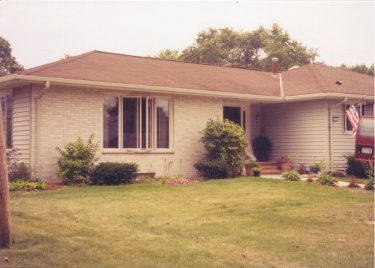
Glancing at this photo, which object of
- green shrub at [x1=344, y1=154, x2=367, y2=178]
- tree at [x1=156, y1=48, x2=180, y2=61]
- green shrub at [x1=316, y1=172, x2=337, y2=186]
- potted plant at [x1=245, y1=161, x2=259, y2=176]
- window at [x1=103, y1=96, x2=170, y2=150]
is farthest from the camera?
tree at [x1=156, y1=48, x2=180, y2=61]

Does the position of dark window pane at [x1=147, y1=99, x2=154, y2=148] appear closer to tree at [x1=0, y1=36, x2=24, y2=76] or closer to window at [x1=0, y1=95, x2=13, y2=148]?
window at [x1=0, y1=95, x2=13, y2=148]

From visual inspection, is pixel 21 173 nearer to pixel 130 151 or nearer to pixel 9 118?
pixel 9 118

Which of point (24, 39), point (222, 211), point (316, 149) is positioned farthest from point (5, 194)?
point (316, 149)

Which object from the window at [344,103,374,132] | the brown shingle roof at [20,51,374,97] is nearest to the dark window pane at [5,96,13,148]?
the brown shingle roof at [20,51,374,97]

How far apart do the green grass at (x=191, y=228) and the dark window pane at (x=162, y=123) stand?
13.9 feet

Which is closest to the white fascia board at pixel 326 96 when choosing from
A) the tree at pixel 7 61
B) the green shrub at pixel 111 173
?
the green shrub at pixel 111 173

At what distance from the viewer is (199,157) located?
1750 centimetres

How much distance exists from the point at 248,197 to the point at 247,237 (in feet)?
12.9

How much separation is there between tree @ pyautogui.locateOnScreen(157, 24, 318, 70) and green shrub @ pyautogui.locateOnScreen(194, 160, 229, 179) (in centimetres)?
3058

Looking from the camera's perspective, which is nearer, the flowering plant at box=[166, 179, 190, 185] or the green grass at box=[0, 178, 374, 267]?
the green grass at box=[0, 178, 374, 267]

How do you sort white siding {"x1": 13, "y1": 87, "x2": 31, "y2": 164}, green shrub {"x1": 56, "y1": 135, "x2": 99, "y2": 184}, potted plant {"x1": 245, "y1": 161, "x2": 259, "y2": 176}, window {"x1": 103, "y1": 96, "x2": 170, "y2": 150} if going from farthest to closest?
potted plant {"x1": 245, "y1": 161, "x2": 259, "y2": 176}, window {"x1": 103, "y1": 96, "x2": 170, "y2": 150}, white siding {"x1": 13, "y1": 87, "x2": 31, "y2": 164}, green shrub {"x1": 56, "y1": 135, "x2": 99, "y2": 184}

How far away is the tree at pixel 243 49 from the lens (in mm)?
46281

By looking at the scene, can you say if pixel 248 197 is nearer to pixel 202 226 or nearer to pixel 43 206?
pixel 202 226

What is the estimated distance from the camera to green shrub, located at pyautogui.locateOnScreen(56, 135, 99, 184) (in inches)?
537
